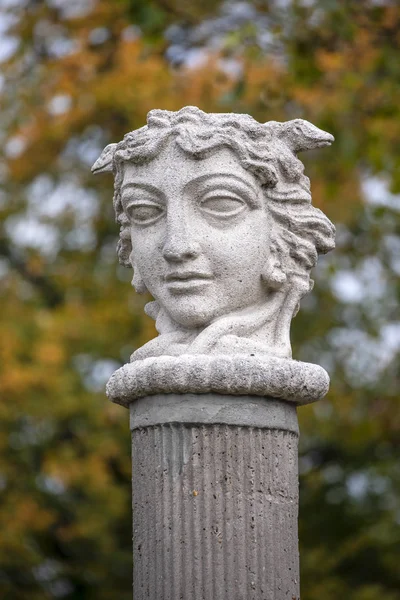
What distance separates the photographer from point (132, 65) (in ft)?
34.0

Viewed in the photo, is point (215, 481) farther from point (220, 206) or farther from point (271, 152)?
point (271, 152)

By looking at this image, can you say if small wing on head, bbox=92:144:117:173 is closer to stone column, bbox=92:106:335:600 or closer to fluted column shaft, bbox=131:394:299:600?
stone column, bbox=92:106:335:600

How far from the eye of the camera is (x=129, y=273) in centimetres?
1084

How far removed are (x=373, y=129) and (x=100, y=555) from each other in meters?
4.41

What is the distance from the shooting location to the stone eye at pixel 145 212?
419 centimetres

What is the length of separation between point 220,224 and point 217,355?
0.51 m

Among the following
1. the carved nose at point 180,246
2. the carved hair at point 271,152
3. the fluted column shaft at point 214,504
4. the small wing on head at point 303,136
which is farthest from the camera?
the small wing on head at point 303,136

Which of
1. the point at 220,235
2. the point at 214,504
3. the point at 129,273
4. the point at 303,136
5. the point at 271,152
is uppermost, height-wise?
the point at 129,273

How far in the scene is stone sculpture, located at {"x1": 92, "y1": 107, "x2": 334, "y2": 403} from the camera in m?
4.05

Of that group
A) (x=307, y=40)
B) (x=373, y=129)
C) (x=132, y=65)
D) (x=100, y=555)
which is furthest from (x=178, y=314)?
(x=132, y=65)

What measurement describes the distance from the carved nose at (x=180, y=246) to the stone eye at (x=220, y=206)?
13cm

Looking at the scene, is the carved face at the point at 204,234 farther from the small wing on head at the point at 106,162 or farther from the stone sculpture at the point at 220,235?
the small wing on head at the point at 106,162

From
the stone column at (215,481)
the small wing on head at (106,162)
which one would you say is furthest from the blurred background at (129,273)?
the stone column at (215,481)

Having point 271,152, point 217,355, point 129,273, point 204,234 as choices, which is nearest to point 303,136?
point 271,152
